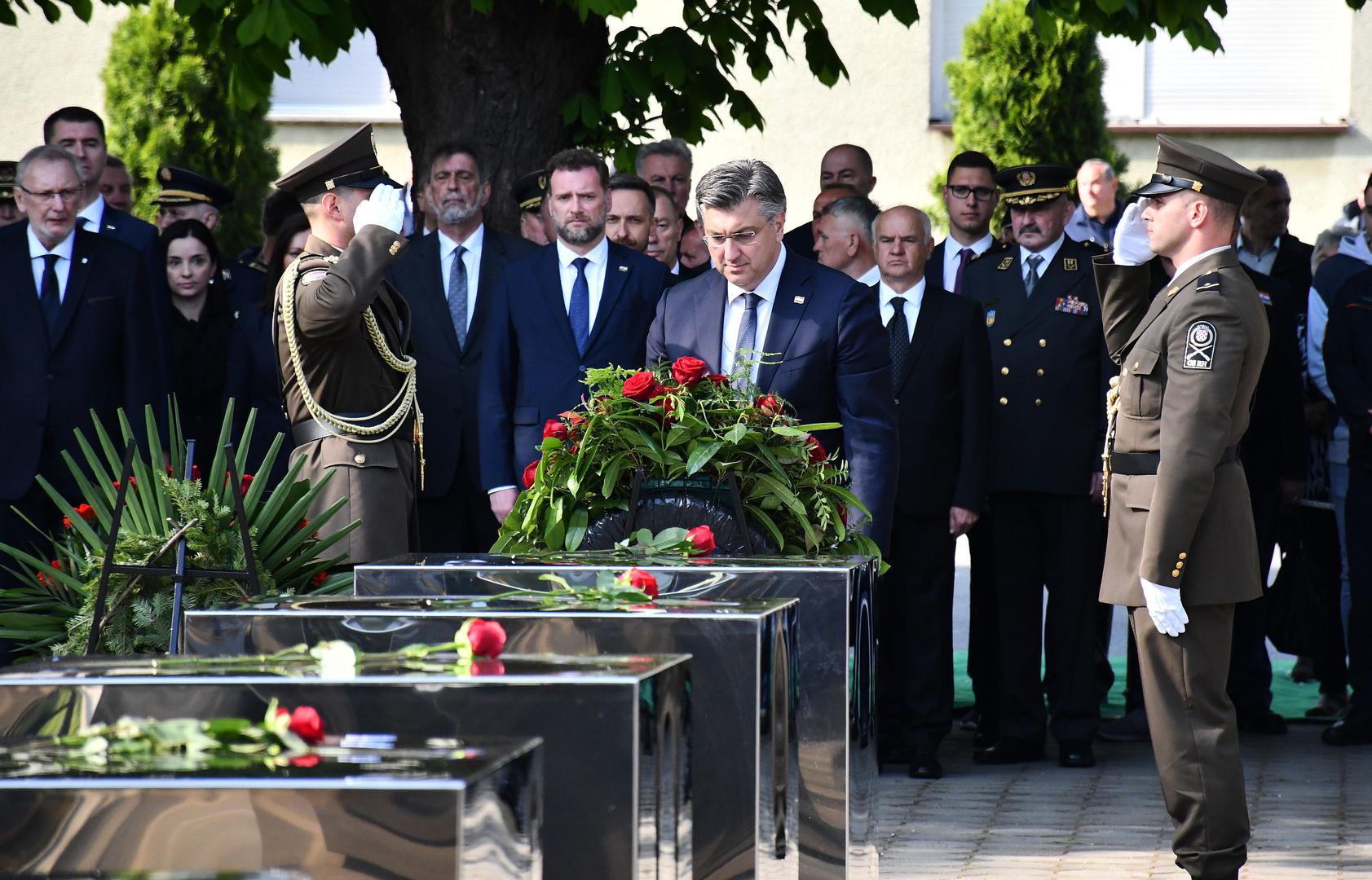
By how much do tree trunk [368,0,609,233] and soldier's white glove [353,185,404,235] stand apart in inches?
83.6

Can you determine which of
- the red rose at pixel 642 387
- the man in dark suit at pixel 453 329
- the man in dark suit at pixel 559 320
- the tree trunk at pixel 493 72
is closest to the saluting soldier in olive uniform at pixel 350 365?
the man in dark suit at pixel 559 320

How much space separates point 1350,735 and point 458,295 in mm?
4053

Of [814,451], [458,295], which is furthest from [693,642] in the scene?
[458,295]

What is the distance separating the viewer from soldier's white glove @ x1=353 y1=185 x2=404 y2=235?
551 centimetres

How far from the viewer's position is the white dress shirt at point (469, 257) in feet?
23.5

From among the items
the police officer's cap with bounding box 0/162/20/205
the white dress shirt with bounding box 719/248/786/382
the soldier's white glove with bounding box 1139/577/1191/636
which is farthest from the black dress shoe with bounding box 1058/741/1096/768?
the police officer's cap with bounding box 0/162/20/205

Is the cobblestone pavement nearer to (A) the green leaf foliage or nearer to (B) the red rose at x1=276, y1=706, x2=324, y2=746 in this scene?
(B) the red rose at x1=276, y1=706, x2=324, y2=746

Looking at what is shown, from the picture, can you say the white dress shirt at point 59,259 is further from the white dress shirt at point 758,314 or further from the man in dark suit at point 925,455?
the man in dark suit at point 925,455

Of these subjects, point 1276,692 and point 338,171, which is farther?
point 1276,692

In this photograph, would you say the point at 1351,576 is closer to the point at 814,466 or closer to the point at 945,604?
the point at 945,604

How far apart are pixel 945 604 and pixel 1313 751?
5.40 ft

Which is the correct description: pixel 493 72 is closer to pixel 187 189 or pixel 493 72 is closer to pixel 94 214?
pixel 94 214

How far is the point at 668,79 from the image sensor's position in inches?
310

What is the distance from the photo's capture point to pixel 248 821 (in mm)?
1999
